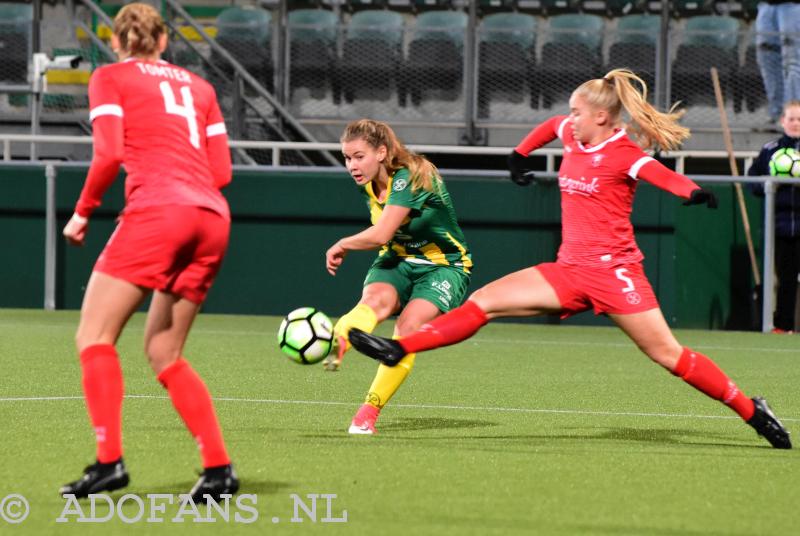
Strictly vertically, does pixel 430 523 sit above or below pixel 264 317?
above

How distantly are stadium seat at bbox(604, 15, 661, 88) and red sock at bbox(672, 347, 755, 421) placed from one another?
10761 millimetres

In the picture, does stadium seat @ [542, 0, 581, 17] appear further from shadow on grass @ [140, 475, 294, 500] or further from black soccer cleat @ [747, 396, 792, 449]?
shadow on grass @ [140, 475, 294, 500]

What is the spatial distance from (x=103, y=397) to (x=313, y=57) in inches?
522

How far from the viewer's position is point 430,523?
4.93 meters

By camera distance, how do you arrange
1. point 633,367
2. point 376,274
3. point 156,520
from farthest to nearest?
point 633,367
point 376,274
point 156,520

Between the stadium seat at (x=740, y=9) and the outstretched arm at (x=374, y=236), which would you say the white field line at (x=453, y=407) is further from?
the stadium seat at (x=740, y=9)

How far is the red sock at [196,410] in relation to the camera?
5172 millimetres

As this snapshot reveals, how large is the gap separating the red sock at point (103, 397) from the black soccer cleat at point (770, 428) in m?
3.12

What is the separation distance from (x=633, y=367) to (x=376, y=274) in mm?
3872

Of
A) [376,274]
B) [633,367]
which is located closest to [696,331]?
[633,367]

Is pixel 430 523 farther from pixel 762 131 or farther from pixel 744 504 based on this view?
pixel 762 131

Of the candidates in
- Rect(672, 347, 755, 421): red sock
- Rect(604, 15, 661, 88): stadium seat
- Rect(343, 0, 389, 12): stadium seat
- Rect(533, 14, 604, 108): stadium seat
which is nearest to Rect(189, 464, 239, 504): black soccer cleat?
Rect(672, 347, 755, 421): red sock

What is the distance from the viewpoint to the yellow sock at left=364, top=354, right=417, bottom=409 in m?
7.36

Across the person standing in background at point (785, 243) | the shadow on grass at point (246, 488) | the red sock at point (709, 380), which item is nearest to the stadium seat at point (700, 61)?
the person standing in background at point (785, 243)
